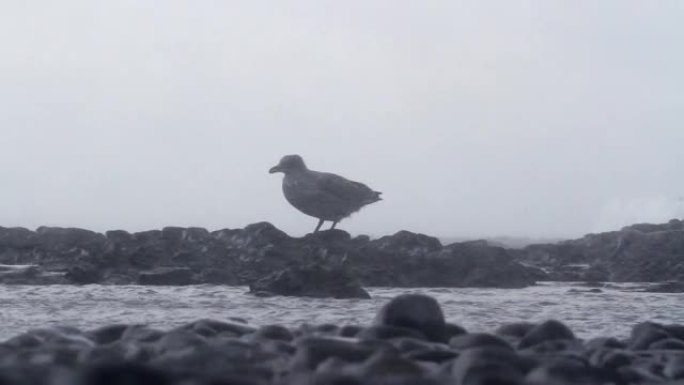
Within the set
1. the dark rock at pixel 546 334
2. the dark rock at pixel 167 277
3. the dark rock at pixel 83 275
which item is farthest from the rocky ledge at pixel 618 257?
the dark rock at pixel 546 334

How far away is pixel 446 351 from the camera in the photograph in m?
7.08

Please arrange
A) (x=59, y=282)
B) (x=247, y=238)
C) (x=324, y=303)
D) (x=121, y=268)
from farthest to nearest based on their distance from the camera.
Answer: (x=247, y=238)
(x=121, y=268)
(x=59, y=282)
(x=324, y=303)

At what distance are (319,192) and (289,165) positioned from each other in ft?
2.49

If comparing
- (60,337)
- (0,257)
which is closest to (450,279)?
(0,257)

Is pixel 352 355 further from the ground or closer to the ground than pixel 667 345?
closer to the ground

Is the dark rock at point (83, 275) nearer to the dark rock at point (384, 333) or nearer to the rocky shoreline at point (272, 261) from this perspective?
the rocky shoreline at point (272, 261)

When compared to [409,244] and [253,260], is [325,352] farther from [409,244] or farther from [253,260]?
[409,244]

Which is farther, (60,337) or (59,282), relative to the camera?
(59,282)

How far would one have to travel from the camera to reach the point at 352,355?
6.65 metres

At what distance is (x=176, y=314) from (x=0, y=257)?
697 centimetres

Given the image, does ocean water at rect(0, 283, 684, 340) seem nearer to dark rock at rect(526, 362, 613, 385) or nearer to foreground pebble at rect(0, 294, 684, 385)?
foreground pebble at rect(0, 294, 684, 385)

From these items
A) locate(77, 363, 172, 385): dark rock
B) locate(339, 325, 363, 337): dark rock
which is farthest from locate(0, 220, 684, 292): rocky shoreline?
locate(77, 363, 172, 385): dark rock

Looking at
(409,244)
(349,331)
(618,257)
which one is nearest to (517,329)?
(349,331)

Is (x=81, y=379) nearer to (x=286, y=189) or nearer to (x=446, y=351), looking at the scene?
(x=446, y=351)
